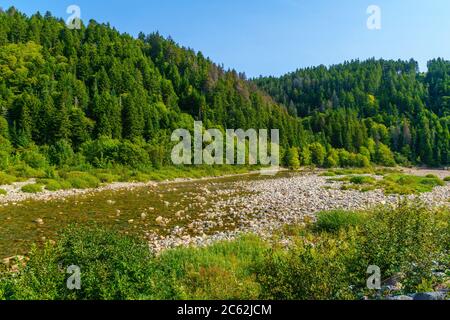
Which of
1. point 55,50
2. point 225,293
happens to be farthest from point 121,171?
point 55,50

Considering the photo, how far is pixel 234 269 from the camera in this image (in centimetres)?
1030

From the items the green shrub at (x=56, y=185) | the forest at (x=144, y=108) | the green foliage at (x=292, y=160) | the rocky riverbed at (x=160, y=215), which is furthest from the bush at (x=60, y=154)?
the green foliage at (x=292, y=160)

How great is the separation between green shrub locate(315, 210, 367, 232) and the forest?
41.5 m

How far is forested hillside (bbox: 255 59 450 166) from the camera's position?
122438mm

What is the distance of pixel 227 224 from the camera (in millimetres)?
19000

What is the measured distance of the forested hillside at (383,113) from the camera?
122m

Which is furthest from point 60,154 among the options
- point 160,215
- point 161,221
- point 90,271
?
point 90,271

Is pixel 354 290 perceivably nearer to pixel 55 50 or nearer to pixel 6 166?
pixel 6 166

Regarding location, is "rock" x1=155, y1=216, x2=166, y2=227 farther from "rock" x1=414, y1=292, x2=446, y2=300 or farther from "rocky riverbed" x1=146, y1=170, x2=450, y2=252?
"rock" x1=414, y1=292, x2=446, y2=300

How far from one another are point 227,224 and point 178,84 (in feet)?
350

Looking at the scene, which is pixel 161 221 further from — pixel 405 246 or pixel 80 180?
pixel 80 180

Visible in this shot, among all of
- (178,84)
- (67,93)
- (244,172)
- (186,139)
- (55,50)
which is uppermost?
(55,50)

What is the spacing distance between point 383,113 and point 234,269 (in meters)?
166

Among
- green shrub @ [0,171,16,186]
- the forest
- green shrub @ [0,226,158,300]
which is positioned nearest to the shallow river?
green shrub @ [0,226,158,300]
